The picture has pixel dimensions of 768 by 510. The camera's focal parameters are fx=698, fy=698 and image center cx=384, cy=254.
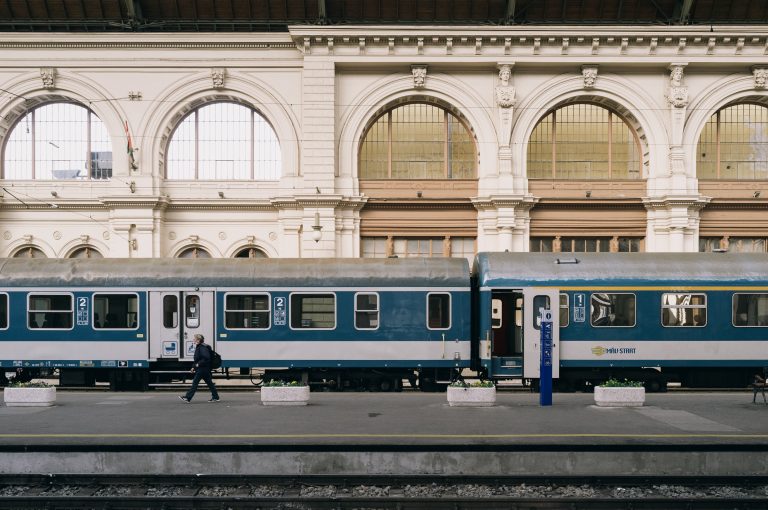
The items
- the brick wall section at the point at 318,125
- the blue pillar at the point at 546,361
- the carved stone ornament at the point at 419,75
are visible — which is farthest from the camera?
the carved stone ornament at the point at 419,75

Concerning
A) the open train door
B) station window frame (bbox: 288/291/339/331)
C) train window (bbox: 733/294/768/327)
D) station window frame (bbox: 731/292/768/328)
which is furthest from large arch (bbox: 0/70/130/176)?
train window (bbox: 733/294/768/327)

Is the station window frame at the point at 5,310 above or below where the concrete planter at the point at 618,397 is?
above

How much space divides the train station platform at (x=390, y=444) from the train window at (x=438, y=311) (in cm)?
494

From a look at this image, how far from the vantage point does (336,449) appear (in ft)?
39.8

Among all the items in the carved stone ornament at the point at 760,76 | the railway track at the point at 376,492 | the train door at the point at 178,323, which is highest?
the carved stone ornament at the point at 760,76

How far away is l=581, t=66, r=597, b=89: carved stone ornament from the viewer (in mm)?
30547

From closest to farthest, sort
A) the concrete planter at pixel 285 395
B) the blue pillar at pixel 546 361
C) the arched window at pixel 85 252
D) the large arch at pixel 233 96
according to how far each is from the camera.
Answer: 1. the blue pillar at pixel 546 361
2. the concrete planter at pixel 285 395
3. the large arch at pixel 233 96
4. the arched window at pixel 85 252

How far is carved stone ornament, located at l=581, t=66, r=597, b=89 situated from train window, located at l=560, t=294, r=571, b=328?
1446 cm

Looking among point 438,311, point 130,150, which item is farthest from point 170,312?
point 130,150

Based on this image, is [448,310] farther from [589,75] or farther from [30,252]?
[30,252]

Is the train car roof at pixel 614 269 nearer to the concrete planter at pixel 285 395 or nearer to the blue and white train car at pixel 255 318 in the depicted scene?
the blue and white train car at pixel 255 318

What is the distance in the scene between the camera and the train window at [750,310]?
19.8 metres

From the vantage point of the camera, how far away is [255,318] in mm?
20391

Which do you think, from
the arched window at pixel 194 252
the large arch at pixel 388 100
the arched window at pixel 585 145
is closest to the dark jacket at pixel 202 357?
the arched window at pixel 194 252
